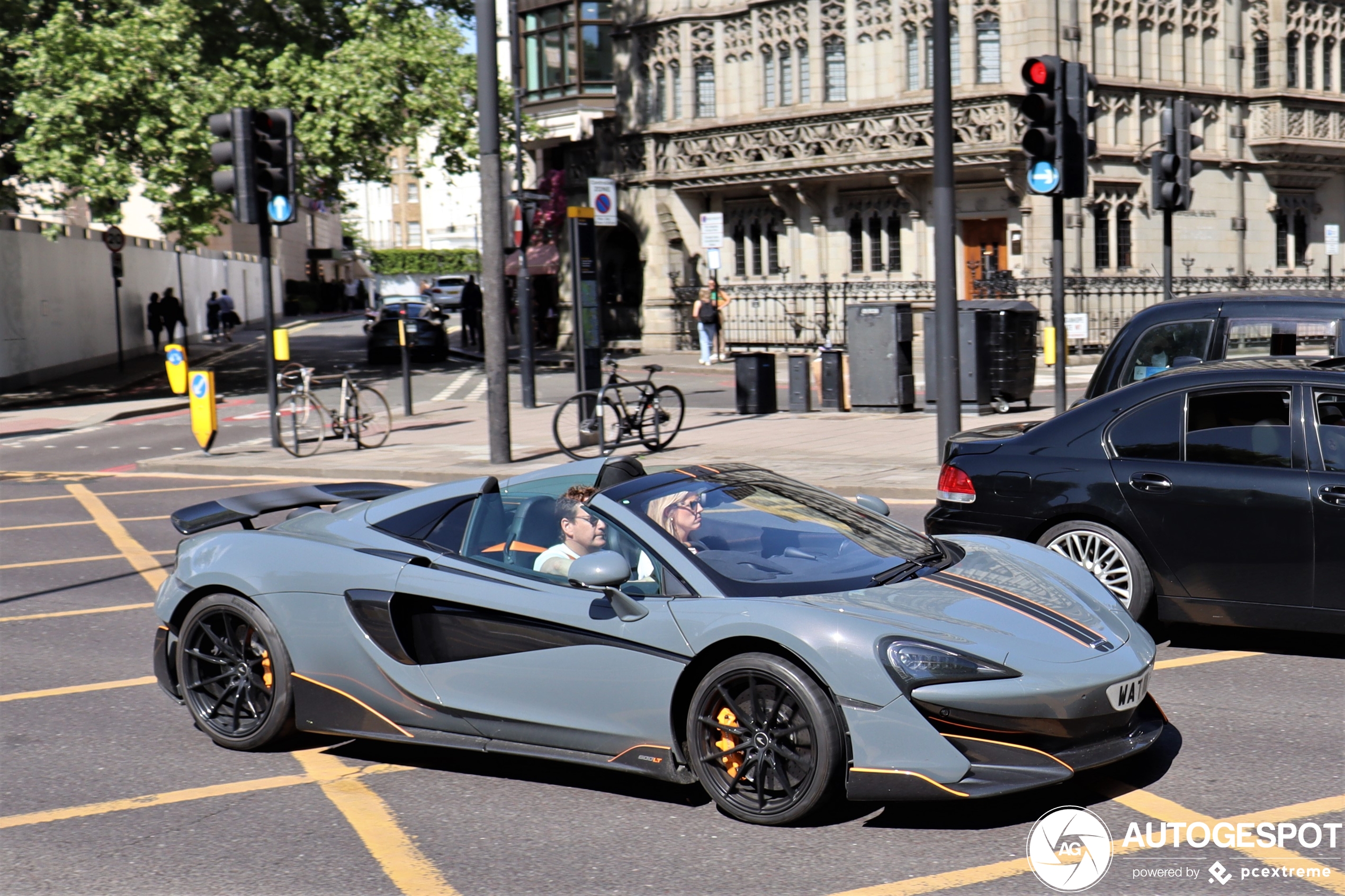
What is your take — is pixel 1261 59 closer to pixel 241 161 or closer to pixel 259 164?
pixel 259 164

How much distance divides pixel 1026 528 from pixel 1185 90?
29.3m

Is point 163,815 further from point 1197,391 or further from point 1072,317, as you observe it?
point 1072,317

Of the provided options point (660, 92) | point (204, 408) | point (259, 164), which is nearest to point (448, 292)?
point (660, 92)

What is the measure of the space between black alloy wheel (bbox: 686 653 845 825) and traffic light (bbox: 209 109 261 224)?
13.6 m

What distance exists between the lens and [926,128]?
32.8 metres

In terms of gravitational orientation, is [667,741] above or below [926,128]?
below

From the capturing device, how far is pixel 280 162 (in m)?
17.3

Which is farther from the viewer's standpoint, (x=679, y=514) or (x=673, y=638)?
(x=679, y=514)

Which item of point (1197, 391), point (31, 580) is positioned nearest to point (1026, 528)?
point (1197, 391)

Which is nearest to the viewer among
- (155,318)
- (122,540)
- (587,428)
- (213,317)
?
(122,540)

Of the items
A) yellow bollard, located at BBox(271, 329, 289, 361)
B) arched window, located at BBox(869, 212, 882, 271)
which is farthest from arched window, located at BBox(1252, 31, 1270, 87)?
yellow bollard, located at BBox(271, 329, 289, 361)

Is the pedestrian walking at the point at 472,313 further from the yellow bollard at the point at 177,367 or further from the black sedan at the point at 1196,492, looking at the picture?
the black sedan at the point at 1196,492

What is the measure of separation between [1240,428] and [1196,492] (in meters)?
0.39

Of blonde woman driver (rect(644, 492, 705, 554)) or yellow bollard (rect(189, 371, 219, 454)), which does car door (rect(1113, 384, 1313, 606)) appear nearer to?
blonde woman driver (rect(644, 492, 705, 554))
